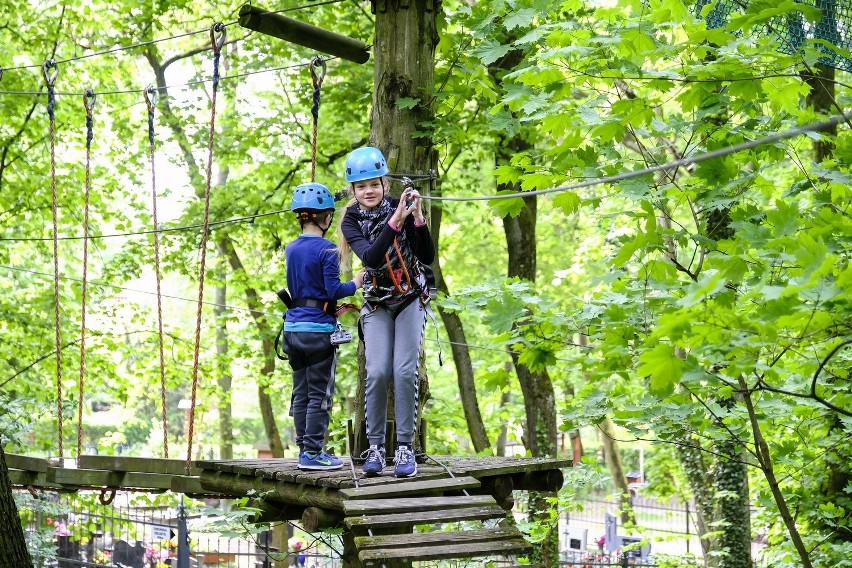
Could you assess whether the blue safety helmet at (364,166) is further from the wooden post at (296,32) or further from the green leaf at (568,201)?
the wooden post at (296,32)

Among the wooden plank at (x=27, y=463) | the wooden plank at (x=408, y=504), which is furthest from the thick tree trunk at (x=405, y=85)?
the wooden plank at (x=27, y=463)

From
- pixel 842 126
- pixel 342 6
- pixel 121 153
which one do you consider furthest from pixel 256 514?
pixel 121 153

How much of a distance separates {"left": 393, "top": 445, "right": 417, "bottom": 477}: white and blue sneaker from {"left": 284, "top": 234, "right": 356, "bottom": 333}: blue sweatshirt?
677 millimetres

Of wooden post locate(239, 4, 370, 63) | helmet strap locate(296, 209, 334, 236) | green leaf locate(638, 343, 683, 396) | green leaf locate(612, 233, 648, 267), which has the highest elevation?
wooden post locate(239, 4, 370, 63)

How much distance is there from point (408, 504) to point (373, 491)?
0.18m

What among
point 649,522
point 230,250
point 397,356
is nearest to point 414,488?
point 397,356

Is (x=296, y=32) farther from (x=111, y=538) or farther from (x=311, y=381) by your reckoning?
(x=111, y=538)

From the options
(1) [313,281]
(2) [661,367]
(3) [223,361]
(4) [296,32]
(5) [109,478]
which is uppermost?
(4) [296,32]

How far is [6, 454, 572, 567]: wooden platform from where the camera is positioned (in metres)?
3.79

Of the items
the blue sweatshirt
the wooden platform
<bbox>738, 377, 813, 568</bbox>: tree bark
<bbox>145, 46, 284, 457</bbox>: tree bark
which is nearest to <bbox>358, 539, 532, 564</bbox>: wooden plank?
the wooden platform

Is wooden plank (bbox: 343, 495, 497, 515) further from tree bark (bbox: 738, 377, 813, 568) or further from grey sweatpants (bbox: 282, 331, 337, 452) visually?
tree bark (bbox: 738, 377, 813, 568)

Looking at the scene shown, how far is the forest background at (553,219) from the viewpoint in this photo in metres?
4.17

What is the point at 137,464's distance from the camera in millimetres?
5922

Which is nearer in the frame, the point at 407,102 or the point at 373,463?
the point at 373,463
